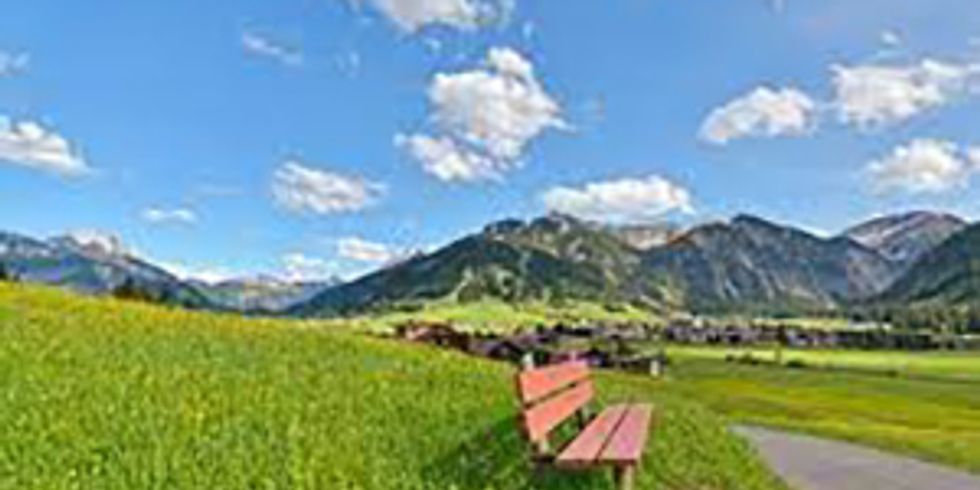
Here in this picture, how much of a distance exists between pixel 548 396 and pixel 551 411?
4.10ft

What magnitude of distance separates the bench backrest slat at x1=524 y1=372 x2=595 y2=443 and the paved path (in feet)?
14.2

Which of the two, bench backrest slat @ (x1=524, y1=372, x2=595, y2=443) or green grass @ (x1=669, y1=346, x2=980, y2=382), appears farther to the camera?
green grass @ (x1=669, y1=346, x2=980, y2=382)

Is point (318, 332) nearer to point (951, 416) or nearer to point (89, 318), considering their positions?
point (89, 318)

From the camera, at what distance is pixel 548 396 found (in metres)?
14.9

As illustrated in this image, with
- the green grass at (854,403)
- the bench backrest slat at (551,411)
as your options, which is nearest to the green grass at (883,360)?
the green grass at (854,403)

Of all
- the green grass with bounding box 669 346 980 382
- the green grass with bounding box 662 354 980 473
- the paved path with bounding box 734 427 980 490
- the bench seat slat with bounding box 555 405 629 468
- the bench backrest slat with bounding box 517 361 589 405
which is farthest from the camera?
the green grass with bounding box 669 346 980 382

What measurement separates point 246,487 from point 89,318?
1650 centimetres

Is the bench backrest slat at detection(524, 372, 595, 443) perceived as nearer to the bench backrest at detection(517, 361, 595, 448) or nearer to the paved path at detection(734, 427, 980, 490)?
the bench backrest at detection(517, 361, 595, 448)

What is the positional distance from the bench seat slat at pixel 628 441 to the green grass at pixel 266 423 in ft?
2.01

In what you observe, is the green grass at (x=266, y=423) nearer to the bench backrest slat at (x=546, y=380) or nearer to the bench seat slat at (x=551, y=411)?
the bench seat slat at (x=551, y=411)

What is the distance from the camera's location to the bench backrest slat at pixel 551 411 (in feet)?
40.5

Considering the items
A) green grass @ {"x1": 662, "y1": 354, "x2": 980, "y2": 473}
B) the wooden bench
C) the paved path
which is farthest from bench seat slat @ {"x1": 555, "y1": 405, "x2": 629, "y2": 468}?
green grass @ {"x1": 662, "y1": 354, "x2": 980, "y2": 473}

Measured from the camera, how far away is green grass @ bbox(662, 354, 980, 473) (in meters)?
28.6

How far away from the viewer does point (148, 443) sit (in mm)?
12891
